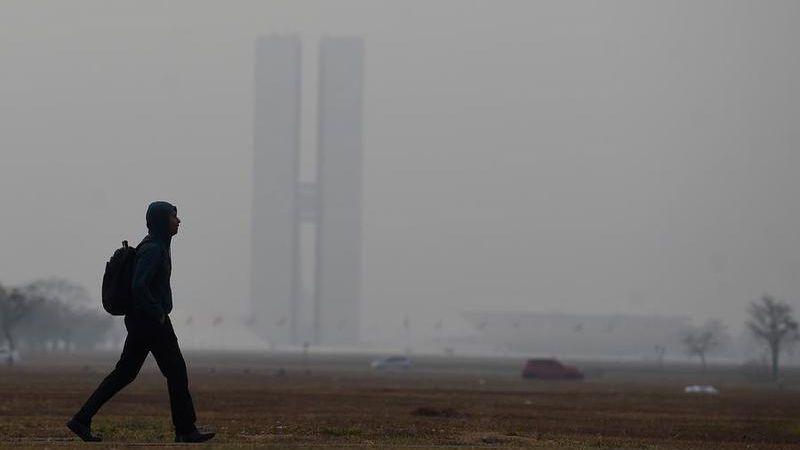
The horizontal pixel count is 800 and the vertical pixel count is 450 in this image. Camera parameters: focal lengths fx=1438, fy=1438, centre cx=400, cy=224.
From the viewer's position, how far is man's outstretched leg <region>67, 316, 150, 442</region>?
46.2 feet

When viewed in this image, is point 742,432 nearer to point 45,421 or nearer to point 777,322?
point 45,421

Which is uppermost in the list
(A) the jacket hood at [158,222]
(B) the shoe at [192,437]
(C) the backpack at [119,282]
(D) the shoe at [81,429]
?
(A) the jacket hood at [158,222]

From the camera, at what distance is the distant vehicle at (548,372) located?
246 ft

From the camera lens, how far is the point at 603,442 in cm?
1866

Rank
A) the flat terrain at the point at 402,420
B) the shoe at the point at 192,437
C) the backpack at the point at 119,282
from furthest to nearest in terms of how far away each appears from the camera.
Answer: the flat terrain at the point at 402,420, the shoe at the point at 192,437, the backpack at the point at 119,282

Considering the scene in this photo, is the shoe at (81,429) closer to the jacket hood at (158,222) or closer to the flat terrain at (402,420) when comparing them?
the flat terrain at (402,420)

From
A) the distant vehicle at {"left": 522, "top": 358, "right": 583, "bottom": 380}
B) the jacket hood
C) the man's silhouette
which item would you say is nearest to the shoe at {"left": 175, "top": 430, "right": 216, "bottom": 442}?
the man's silhouette

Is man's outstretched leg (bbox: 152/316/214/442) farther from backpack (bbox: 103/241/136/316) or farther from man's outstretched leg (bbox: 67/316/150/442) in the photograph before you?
backpack (bbox: 103/241/136/316)

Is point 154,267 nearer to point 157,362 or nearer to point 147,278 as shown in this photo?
point 147,278

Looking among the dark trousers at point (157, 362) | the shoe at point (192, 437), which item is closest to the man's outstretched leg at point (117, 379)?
the dark trousers at point (157, 362)

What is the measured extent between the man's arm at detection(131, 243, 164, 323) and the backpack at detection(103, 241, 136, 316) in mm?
114

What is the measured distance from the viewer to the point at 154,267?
45.4ft

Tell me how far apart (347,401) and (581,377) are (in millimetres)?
43584

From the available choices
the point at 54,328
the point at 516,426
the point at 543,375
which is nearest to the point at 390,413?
the point at 516,426
